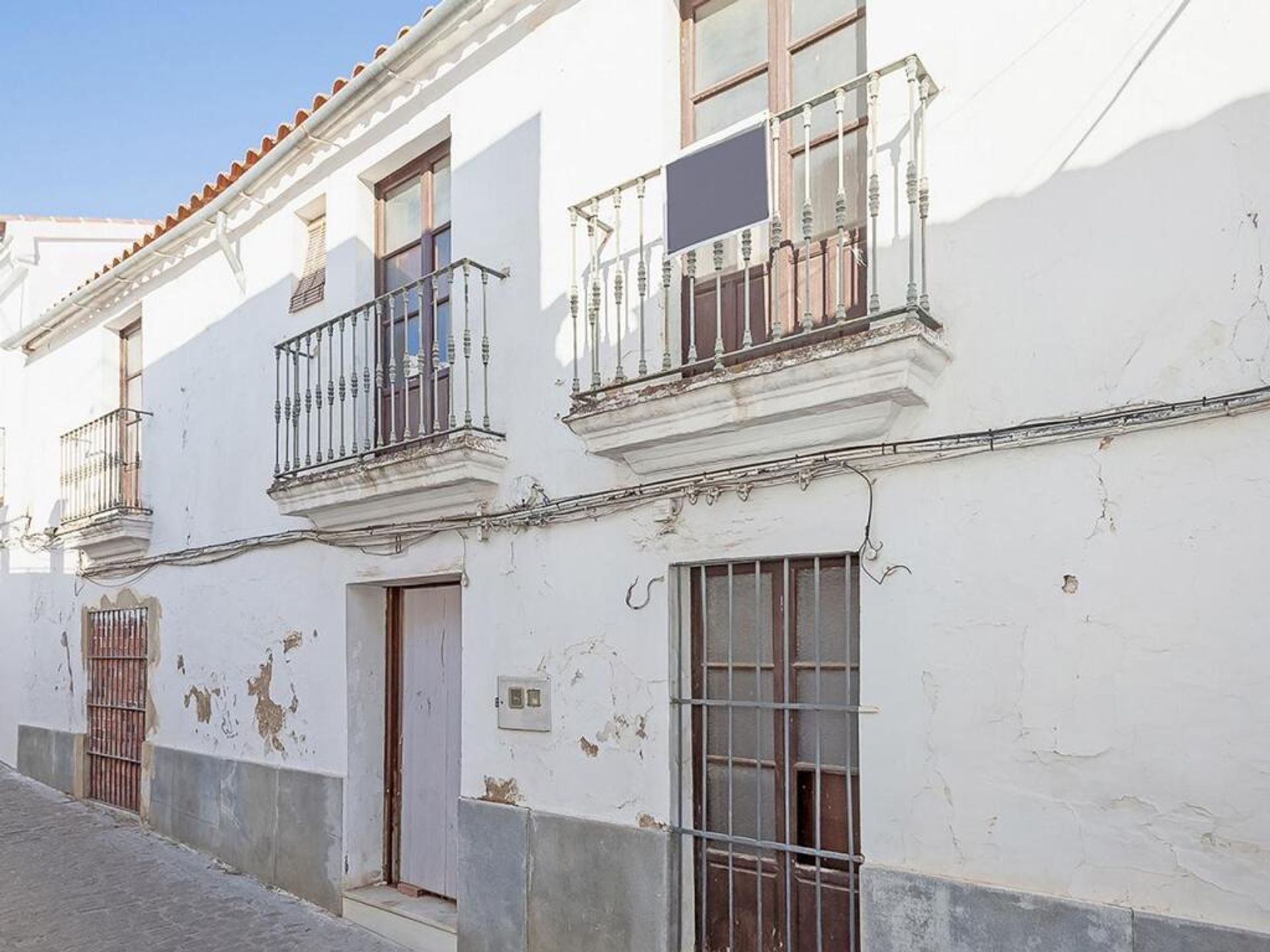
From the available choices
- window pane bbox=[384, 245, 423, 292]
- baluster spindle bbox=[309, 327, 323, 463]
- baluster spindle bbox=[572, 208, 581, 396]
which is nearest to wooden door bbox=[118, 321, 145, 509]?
baluster spindle bbox=[309, 327, 323, 463]

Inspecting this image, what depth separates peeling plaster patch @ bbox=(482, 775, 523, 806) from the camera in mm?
5305

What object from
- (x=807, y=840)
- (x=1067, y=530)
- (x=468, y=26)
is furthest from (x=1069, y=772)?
(x=468, y=26)

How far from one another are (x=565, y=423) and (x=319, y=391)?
2.32 m

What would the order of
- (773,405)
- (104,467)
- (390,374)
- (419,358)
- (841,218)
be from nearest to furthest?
1. (841,218)
2. (773,405)
3. (419,358)
4. (390,374)
5. (104,467)

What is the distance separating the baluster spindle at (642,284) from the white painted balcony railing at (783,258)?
1cm

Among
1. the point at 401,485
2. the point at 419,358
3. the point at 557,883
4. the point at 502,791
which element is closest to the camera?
the point at 557,883

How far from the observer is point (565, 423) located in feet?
15.9

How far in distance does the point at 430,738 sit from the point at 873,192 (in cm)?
417

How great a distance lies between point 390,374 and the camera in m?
6.13

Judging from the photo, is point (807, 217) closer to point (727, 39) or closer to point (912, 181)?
point (912, 181)

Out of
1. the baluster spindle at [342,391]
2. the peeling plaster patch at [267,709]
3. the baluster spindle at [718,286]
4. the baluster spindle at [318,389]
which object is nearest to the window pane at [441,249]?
the baluster spindle at [342,391]

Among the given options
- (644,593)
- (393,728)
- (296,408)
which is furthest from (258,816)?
(644,593)

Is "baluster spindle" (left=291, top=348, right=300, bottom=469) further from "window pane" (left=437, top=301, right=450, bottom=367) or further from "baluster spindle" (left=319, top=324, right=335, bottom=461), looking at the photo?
"window pane" (left=437, top=301, right=450, bottom=367)

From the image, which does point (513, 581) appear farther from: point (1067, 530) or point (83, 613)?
point (83, 613)
